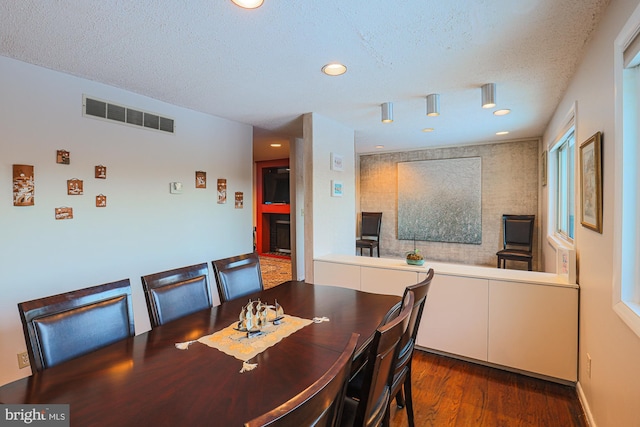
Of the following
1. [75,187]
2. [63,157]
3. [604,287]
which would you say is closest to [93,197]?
[75,187]

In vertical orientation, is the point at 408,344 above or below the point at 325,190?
below

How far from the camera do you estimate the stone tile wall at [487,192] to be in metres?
4.95

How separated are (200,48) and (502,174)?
16.0 feet

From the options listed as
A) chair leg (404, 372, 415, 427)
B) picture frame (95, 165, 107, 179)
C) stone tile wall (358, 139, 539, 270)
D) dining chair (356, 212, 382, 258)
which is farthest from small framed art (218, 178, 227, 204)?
stone tile wall (358, 139, 539, 270)

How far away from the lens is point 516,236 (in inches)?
192

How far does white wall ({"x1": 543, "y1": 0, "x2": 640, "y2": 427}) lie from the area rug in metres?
3.79

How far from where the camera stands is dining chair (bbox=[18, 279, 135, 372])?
121 centimetres

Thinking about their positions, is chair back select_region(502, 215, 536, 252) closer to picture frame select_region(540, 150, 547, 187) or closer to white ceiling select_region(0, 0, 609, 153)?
picture frame select_region(540, 150, 547, 187)

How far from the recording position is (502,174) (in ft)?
16.8

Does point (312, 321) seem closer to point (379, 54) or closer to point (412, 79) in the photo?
point (379, 54)

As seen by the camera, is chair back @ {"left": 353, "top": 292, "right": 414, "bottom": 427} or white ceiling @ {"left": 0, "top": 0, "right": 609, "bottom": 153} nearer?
chair back @ {"left": 353, "top": 292, "right": 414, "bottom": 427}

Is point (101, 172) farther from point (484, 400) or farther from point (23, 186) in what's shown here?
point (484, 400)

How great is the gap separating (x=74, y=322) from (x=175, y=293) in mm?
495

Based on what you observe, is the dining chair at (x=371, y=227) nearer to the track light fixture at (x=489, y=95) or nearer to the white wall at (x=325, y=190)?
the white wall at (x=325, y=190)
